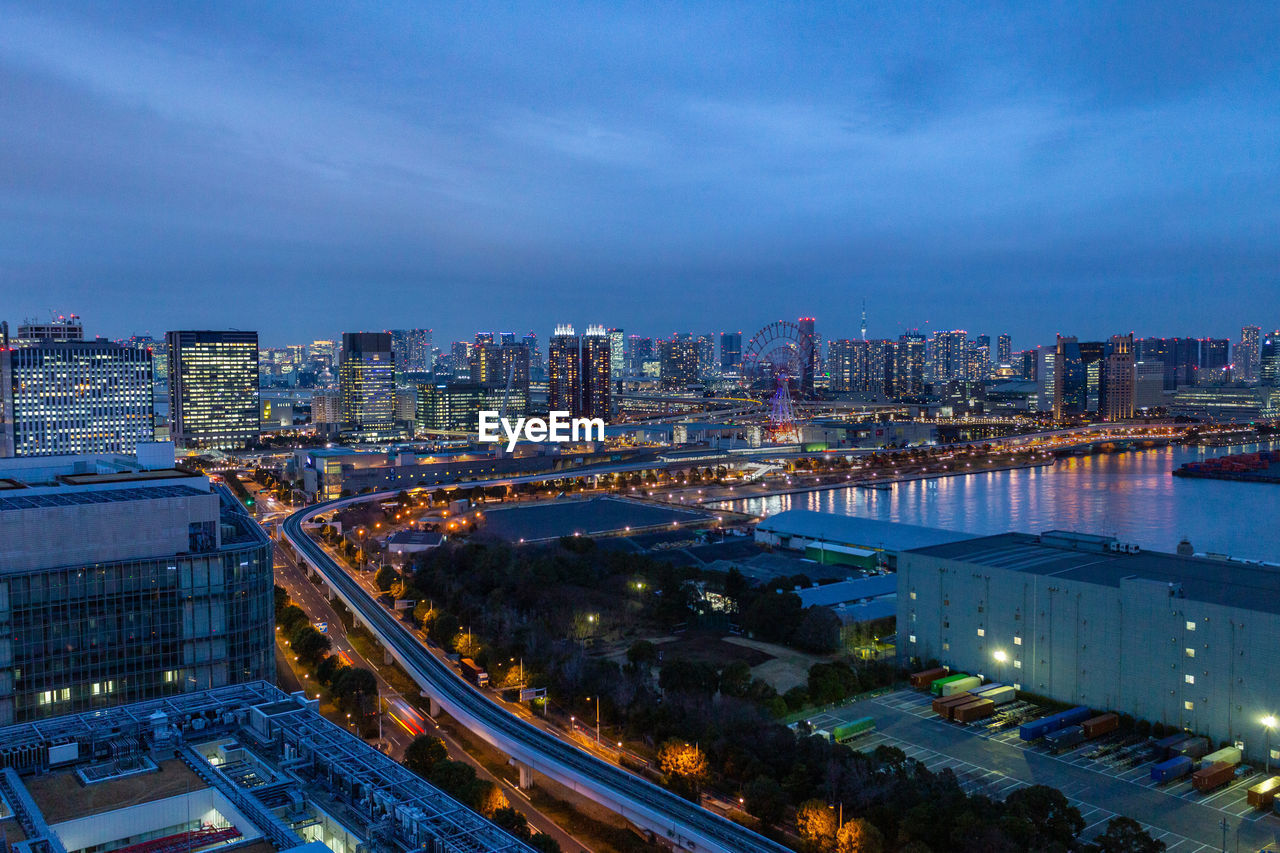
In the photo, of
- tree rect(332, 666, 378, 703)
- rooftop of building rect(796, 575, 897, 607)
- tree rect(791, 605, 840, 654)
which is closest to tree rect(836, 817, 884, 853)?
tree rect(791, 605, 840, 654)

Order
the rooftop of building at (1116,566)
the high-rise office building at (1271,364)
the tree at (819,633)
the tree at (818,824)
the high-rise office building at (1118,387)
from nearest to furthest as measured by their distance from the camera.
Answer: the tree at (818,824), the rooftop of building at (1116,566), the tree at (819,633), the high-rise office building at (1118,387), the high-rise office building at (1271,364)

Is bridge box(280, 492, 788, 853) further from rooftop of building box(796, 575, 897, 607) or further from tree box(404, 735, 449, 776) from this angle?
rooftop of building box(796, 575, 897, 607)

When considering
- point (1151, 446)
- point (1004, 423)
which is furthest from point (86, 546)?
point (1004, 423)

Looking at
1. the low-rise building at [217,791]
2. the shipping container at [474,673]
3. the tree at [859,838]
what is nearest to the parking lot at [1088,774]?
the tree at [859,838]

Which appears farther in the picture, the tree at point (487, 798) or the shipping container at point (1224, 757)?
the shipping container at point (1224, 757)

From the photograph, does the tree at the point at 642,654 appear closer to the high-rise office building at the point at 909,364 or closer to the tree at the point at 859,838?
the tree at the point at 859,838

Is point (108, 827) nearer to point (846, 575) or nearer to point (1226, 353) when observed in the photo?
point (846, 575)
